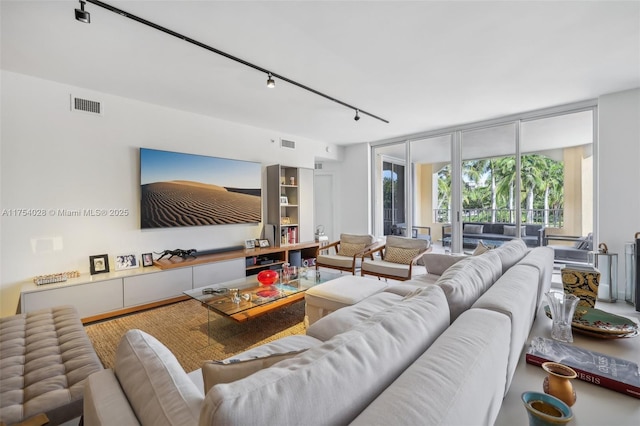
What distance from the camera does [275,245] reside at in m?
4.90

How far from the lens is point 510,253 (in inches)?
86.4

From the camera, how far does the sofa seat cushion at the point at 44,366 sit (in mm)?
1235

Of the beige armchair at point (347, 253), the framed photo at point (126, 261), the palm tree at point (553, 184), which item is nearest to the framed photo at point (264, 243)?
the beige armchair at point (347, 253)

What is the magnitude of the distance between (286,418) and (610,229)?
485 centimetres

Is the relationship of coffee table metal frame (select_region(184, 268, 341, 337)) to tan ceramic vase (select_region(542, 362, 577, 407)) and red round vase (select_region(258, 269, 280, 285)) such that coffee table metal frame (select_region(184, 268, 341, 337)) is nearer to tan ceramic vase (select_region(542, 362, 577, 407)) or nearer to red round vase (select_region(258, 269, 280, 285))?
red round vase (select_region(258, 269, 280, 285))

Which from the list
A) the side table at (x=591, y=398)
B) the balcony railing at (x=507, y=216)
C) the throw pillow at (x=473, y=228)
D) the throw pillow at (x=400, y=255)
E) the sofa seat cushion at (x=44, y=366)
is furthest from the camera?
the throw pillow at (x=473, y=228)

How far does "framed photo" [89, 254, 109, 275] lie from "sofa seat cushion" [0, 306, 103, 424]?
3.62 ft

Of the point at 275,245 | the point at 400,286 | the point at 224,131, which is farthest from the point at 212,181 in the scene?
the point at 400,286

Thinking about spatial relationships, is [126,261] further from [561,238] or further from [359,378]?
[561,238]

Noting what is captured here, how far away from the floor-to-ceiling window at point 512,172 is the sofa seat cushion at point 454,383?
4398mm

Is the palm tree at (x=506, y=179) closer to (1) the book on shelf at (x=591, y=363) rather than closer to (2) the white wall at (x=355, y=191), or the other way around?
(2) the white wall at (x=355, y=191)

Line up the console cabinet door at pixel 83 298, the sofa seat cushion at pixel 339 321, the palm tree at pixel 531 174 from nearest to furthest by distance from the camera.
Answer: the sofa seat cushion at pixel 339 321 < the console cabinet door at pixel 83 298 < the palm tree at pixel 531 174

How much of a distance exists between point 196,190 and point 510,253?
3.86m

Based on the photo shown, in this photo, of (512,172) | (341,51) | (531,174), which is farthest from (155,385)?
(531,174)
